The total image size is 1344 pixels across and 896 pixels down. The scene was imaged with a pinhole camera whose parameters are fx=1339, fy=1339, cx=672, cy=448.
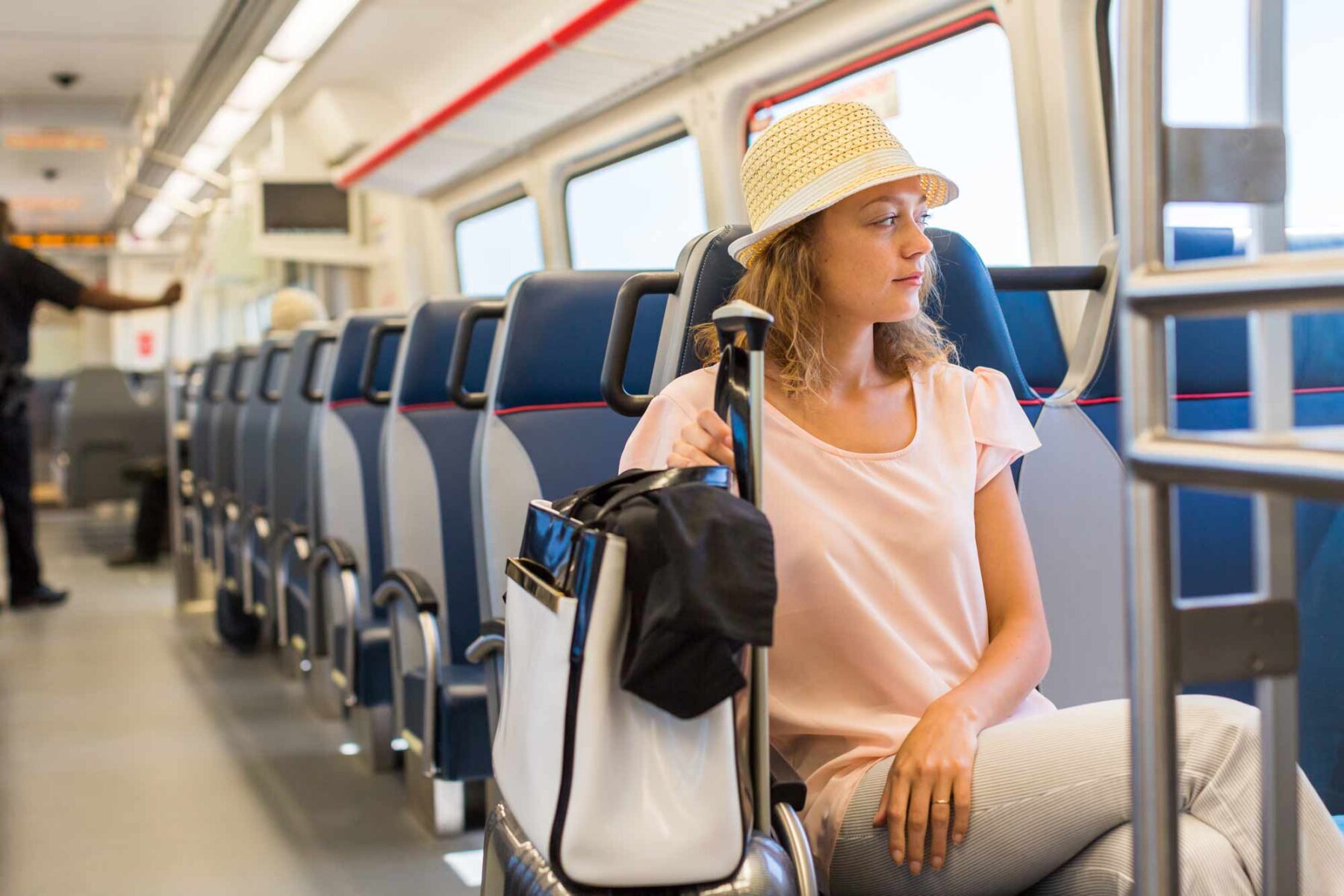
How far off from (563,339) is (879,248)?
3.09ft

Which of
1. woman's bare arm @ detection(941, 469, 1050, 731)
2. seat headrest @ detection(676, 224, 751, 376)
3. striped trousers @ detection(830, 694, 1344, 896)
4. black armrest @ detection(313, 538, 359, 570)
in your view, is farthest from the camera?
black armrest @ detection(313, 538, 359, 570)

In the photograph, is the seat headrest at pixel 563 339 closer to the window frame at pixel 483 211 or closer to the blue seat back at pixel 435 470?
the blue seat back at pixel 435 470

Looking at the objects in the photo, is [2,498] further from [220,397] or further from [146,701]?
[146,701]

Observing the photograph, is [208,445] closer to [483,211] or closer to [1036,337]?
[483,211]

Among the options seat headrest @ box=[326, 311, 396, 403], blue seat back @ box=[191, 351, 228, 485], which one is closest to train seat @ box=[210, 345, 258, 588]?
blue seat back @ box=[191, 351, 228, 485]

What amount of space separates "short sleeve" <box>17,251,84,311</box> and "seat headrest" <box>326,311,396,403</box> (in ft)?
10.6

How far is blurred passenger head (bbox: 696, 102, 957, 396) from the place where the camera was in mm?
1610

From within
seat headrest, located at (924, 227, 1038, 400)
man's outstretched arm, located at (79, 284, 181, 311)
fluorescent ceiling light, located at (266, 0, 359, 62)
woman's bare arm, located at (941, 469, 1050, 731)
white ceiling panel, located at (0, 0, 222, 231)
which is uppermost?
white ceiling panel, located at (0, 0, 222, 231)

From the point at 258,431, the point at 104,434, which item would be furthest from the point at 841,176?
the point at 104,434

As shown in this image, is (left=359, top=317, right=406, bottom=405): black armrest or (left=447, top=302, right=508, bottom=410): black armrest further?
(left=359, top=317, right=406, bottom=405): black armrest

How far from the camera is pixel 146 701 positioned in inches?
185

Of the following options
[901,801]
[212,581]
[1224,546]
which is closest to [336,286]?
[212,581]

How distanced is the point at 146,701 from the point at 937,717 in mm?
3911

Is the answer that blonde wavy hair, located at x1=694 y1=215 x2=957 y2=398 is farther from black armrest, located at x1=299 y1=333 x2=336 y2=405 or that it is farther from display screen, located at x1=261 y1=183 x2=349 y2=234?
display screen, located at x1=261 y1=183 x2=349 y2=234
